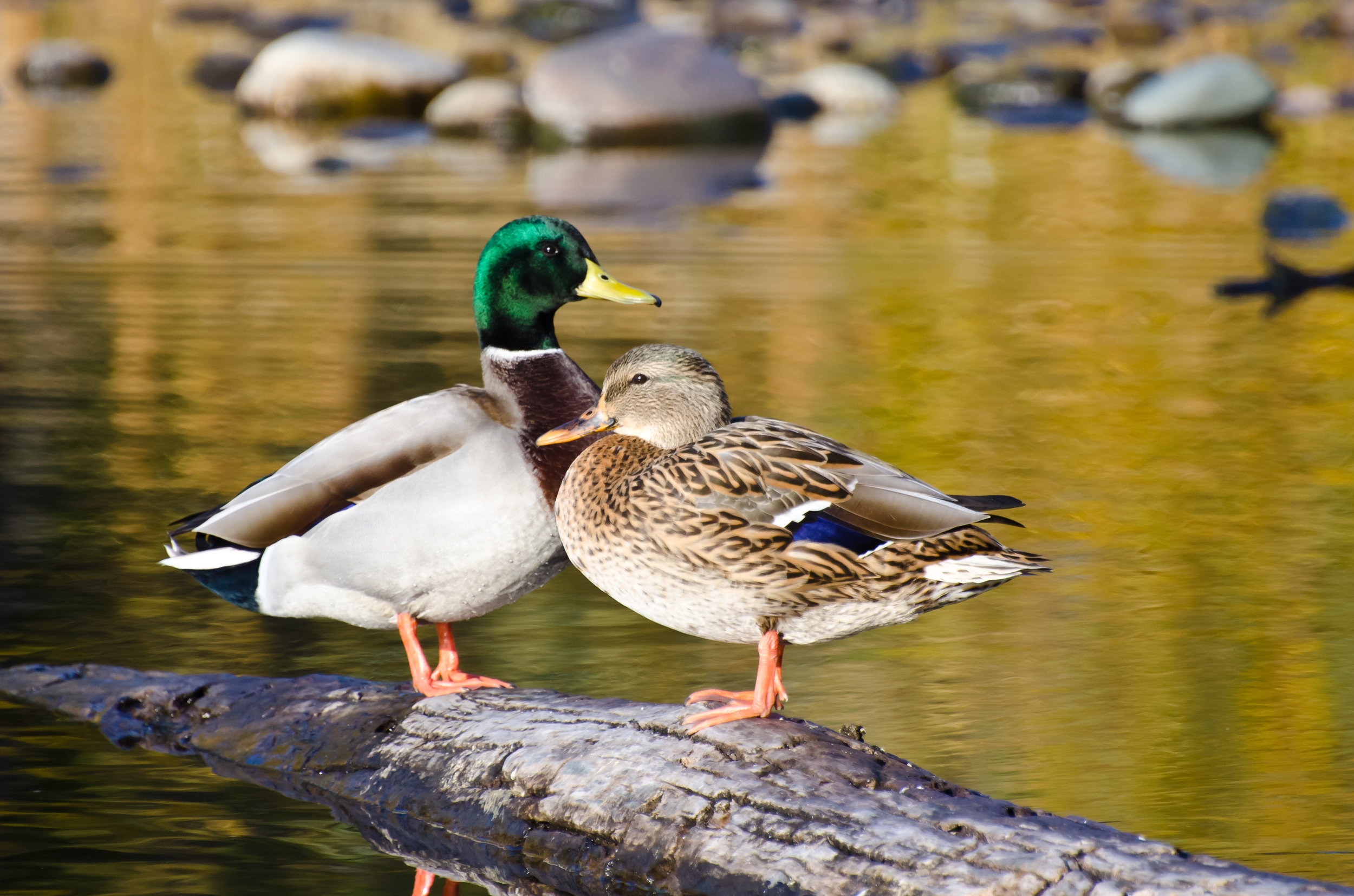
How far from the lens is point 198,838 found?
388 centimetres

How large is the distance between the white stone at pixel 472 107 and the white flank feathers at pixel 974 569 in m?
17.6

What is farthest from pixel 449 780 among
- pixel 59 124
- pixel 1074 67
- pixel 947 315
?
pixel 1074 67

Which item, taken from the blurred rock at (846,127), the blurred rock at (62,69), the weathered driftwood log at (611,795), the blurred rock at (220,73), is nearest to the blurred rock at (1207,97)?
the blurred rock at (846,127)

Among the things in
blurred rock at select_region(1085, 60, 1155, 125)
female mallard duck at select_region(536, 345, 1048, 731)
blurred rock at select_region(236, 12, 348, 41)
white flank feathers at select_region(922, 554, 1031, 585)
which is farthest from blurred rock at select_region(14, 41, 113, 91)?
white flank feathers at select_region(922, 554, 1031, 585)

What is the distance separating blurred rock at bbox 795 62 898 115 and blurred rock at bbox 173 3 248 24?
613 inches

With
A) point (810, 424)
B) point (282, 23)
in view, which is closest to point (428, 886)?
point (810, 424)

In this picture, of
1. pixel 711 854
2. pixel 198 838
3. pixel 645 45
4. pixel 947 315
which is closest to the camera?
pixel 711 854

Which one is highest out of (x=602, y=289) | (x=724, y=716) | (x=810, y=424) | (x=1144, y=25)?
(x=602, y=289)

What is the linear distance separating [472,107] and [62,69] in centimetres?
817

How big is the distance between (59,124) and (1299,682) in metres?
18.7

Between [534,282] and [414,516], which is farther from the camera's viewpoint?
[534,282]

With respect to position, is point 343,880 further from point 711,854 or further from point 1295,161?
point 1295,161

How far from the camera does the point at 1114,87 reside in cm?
2344

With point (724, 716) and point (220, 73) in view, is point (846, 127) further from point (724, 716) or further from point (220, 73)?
point (724, 716)
